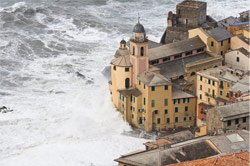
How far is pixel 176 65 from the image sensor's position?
107m

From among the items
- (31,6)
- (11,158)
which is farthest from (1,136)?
(31,6)

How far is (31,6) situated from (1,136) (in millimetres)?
87623

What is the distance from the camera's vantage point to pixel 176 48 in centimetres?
10894

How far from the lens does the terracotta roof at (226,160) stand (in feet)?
219

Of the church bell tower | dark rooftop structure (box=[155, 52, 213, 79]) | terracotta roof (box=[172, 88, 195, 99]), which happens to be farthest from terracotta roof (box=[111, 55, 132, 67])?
terracotta roof (box=[172, 88, 195, 99])

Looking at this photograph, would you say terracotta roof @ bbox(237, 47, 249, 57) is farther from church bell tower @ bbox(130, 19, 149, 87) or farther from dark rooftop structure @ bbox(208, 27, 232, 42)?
church bell tower @ bbox(130, 19, 149, 87)

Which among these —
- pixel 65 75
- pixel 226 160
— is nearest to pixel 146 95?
pixel 65 75

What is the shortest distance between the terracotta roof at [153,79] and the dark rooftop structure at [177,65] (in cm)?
375

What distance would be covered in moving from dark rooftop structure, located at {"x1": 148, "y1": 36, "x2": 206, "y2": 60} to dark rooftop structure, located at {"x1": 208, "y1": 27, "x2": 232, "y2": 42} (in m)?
2.44

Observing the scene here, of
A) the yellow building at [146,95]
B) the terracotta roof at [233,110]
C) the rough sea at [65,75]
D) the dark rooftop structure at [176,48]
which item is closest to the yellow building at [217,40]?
the dark rooftop structure at [176,48]

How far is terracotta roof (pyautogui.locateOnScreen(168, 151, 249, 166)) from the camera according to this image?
66688 mm

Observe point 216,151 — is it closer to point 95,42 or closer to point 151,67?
point 151,67

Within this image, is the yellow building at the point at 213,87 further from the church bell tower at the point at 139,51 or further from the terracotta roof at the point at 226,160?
the terracotta roof at the point at 226,160

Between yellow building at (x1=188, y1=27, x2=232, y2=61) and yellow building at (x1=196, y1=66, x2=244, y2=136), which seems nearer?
yellow building at (x1=196, y1=66, x2=244, y2=136)
